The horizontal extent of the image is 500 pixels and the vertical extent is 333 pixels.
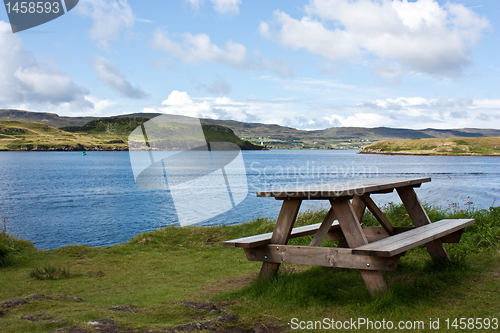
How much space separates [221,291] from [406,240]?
281 cm

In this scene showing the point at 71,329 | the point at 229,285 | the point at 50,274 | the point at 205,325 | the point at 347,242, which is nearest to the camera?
the point at 71,329

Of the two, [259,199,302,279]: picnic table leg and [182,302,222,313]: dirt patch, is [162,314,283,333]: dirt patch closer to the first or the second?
[182,302,222,313]: dirt patch

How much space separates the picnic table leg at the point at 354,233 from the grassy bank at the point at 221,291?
171 mm

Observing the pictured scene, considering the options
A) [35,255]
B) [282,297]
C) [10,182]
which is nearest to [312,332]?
[282,297]

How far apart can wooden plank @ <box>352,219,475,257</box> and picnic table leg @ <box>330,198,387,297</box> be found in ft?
0.62

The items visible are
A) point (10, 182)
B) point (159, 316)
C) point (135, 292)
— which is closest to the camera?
point (159, 316)

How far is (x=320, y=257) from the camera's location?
15.2 ft

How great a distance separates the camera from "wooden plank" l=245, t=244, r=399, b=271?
4.24m

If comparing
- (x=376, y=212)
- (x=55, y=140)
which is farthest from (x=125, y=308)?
(x=55, y=140)

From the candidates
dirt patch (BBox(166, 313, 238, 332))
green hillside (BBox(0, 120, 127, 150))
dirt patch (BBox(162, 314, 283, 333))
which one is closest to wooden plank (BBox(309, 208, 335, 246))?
dirt patch (BBox(162, 314, 283, 333))

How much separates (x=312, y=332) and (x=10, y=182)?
58263 millimetres

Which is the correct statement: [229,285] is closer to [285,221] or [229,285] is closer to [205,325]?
[285,221]

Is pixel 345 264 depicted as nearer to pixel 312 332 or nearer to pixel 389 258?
pixel 389 258

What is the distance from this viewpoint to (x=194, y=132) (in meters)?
6.46
